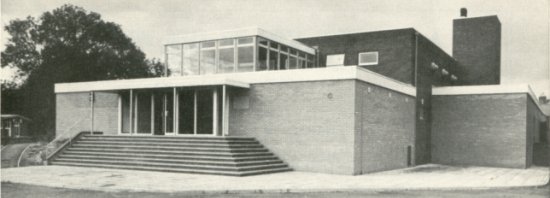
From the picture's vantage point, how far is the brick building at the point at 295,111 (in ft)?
58.5

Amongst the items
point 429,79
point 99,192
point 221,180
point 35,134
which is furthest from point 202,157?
point 35,134

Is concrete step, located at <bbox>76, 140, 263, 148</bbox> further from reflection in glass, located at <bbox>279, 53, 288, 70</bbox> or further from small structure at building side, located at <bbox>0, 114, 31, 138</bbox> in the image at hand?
small structure at building side, located at <bbox>0, 114, 31, 138</bbox>

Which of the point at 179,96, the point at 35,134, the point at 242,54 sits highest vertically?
the point at 242,54

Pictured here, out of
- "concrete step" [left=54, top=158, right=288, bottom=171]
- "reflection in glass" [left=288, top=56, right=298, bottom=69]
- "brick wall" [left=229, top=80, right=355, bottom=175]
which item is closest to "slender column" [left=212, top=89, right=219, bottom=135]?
"brick wall" [left=229, top=80, right=355, bottom=175]

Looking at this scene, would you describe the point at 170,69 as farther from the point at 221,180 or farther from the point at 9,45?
the point at 9,45

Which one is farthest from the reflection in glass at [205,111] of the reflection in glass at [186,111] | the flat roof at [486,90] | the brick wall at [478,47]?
the brick wall at [478,47]

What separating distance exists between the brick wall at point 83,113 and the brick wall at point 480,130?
14.7 meters

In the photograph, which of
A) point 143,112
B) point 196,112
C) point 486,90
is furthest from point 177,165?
point 486,90

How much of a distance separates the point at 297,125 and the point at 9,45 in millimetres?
32321

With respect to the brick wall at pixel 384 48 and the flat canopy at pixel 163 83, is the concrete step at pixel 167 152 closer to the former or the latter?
the flat canopy at pixel 163 83

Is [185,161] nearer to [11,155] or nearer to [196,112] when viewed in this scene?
[196,112]

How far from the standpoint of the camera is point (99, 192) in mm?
12219

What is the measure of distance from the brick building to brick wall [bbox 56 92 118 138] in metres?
0.05

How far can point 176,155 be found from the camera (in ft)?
58.7
